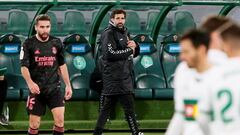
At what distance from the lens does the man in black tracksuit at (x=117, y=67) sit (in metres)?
13.0

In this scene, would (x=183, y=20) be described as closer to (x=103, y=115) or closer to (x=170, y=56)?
(x=170, y=56)

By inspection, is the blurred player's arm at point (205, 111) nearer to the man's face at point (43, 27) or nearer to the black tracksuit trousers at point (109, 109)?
the man's face at point (43, 27)

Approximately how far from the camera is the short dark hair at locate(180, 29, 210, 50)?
694cm

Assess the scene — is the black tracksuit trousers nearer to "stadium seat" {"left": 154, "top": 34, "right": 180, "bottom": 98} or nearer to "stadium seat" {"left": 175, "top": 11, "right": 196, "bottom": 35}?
"stadium seat" {"left": 154, "top": 34, "right": 180, "bottom": 98}

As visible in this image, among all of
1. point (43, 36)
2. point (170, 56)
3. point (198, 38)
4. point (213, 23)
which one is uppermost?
point (213, 23)

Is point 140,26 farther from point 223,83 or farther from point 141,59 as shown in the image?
point 223,83

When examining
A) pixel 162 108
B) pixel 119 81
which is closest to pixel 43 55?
pixel 119 81

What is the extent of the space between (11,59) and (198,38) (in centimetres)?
1001

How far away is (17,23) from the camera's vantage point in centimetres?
1694

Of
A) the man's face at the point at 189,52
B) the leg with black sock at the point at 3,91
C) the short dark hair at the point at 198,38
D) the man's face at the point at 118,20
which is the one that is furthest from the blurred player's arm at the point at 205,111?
the leg with black sock at the point at 3,91

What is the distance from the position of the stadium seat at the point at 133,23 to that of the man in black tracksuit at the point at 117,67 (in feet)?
13.6

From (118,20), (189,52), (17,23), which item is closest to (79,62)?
(17,23)

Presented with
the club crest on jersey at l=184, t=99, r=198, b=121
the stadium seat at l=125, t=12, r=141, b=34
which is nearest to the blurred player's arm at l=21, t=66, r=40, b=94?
the club crest on jersey at l=184, t=99, r=198, b=121

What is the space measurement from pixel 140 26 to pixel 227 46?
431 inches
